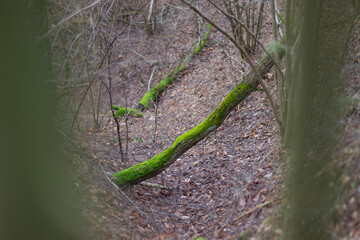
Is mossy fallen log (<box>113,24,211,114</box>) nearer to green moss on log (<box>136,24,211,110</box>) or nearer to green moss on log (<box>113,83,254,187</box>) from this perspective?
green moss on log (<box>136,24,211,110</box>)

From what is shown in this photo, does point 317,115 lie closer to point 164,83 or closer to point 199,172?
point 199,172

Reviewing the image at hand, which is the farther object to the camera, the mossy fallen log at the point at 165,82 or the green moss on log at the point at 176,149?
the mossy fallen log at the point at 165,82

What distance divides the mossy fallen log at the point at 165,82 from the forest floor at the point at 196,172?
1.39ft

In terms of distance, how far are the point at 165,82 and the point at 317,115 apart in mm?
8595

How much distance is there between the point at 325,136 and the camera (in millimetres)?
2256

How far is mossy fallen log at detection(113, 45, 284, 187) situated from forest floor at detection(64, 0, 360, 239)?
0.88 feet

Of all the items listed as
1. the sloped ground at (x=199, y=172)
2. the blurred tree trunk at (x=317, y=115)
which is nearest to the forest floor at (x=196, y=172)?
the sloped ground at (x=199, y=172)

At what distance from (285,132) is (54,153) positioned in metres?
3.27

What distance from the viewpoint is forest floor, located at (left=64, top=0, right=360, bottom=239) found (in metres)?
4.09

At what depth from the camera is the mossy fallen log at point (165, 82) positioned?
10906 millimetres

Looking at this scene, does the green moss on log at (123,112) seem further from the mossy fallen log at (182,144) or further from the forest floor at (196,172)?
the mossy fallen log at (182,144)

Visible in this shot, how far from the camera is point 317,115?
2254 mm

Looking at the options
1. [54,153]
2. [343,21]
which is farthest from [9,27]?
[343,21]

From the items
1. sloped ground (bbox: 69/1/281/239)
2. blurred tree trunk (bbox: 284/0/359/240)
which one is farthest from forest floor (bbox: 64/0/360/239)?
blurred tree trunk (bbox: 284/0/359/240)
